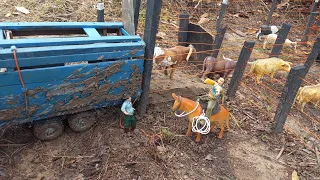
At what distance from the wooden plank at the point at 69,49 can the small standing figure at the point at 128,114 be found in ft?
2.45

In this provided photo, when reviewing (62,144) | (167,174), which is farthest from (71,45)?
(167,174)

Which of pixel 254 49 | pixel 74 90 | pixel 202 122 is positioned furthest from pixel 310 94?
pixel 74 90

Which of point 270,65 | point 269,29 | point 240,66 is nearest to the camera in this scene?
point 240,66

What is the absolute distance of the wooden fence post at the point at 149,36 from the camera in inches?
137

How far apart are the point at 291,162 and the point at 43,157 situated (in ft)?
10.8

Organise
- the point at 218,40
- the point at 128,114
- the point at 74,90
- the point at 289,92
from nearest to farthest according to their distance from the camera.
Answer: the point at 74,90, the point at 128,114, the point at 289,92, the point at 218,40

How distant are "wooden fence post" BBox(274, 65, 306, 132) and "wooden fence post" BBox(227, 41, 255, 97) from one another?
1001 mm

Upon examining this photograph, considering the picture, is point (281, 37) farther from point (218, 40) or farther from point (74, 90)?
point (74, 90)

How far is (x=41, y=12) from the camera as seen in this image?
24.2 ft

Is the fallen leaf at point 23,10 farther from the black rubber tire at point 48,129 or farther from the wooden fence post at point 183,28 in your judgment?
the black rubber tire at point 48,129

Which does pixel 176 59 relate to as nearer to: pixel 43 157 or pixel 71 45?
pixel 71 45

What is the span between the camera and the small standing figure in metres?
3.67

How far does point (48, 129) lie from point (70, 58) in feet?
3.47

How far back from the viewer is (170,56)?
16.9 feet
